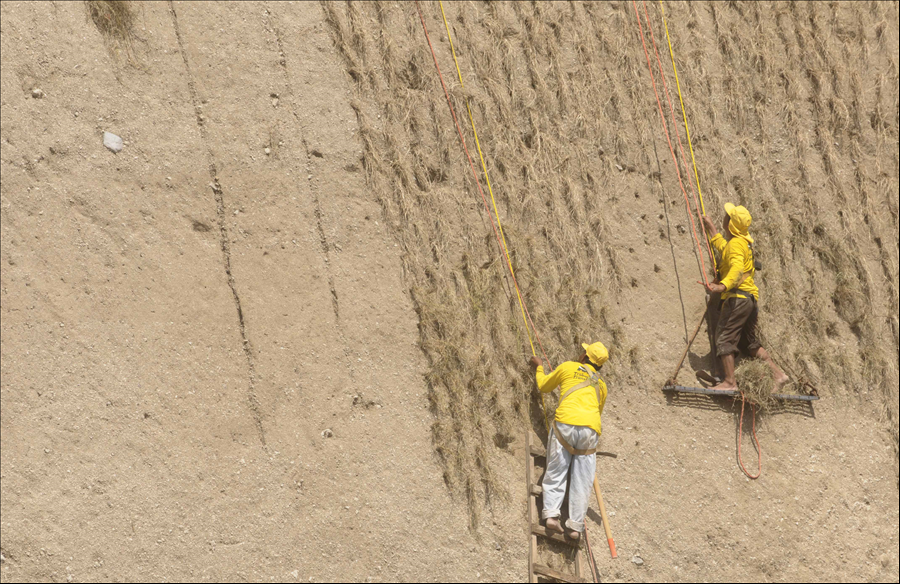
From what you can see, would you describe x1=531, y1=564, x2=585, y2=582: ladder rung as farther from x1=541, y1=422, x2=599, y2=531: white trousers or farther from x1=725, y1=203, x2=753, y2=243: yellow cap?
x1=725, y1=203, x2=753, y2=243: yellow cap

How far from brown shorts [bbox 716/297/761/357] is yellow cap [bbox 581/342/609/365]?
4.17ft

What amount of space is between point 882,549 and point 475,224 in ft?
17.5

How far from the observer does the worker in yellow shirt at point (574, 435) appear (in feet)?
20.1

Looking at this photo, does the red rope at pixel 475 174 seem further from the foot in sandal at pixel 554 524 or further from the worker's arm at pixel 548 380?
the foot in sandal at pixel 554 524

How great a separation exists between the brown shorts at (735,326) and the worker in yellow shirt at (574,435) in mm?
1307

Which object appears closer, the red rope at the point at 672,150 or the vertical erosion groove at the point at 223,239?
the vertical erosion groove at the point at 223,239

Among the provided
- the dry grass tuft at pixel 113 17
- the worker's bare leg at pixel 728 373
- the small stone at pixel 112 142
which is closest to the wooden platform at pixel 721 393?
the worker's bare leg at pixel 728 373

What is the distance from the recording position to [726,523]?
6645 millimetres

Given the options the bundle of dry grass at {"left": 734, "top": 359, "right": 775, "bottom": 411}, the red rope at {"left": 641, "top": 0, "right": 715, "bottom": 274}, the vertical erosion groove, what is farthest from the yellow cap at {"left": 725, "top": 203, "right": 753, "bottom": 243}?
the vertical erosion groove

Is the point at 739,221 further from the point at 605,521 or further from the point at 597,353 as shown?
the point at 605,521

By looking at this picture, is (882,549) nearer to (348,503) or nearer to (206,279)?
(348,503)

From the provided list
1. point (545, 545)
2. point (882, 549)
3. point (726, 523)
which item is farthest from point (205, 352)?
point (882, 549)

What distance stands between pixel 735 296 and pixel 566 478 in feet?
8.01

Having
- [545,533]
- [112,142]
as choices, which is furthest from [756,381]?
[112,142]
